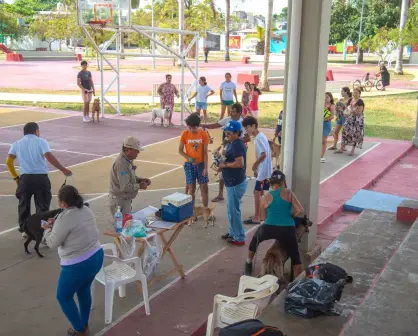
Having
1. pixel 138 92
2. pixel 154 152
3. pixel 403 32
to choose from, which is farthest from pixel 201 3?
Result: pixel 154 152

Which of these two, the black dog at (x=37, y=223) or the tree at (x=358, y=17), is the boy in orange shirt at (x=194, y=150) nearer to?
the black dog at (x=37, y=223)

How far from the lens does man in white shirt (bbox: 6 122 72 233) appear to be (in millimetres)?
7758

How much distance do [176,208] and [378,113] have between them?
62.6ft

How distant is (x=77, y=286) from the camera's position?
531 centimetres

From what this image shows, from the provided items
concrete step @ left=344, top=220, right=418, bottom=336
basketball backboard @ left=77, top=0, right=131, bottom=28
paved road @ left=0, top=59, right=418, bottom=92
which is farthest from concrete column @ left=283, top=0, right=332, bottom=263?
paved road @ left=0, top=59, right=418, bottom=92

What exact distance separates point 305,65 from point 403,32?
3223 cm

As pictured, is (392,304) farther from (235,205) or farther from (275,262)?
(235,205)

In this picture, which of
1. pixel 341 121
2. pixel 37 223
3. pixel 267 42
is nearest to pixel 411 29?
pixel 267 42

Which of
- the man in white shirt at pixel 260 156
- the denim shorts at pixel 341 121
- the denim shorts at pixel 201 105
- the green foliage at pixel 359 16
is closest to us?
the man in white shirt at pixel 260 156

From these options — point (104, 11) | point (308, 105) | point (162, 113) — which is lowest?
point (162, 113)

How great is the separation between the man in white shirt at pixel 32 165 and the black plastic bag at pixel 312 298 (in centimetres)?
394

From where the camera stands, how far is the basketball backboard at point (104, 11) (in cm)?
1883

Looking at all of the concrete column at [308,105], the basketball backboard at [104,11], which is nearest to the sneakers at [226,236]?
the concrete column at [308,105]

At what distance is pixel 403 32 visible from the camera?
36.2 metres
